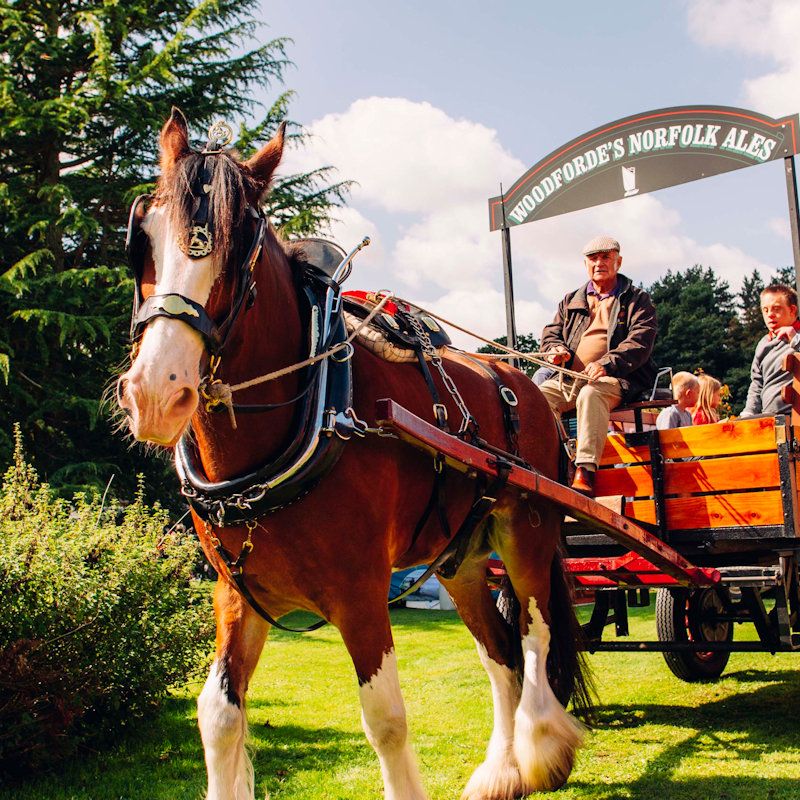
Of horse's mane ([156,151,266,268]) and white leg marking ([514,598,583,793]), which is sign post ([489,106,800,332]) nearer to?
white leg marking ([514,598,583,793])

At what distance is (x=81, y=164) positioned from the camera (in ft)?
40.3

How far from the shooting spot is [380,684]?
2.51 metres

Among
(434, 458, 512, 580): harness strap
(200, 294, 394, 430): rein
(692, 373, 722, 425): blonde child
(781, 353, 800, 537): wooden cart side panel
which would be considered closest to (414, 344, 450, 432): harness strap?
(434, 458, 512, 580): harness strap

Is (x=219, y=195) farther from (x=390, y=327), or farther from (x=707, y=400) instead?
(x=707, y=400)

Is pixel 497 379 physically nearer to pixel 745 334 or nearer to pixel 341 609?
pixel 341 609

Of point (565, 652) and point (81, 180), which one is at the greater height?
point (81, 180)

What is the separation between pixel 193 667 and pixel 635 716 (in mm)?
2809

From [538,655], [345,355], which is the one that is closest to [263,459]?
[345,355]

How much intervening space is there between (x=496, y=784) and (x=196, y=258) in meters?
2.65

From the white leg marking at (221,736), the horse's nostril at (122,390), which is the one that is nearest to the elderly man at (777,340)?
the white leg marking at (221,736)

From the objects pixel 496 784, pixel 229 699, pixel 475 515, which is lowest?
pixel 496 784

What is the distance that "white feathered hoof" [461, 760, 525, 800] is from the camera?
343 cm

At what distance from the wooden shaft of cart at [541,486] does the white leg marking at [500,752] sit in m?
0.88

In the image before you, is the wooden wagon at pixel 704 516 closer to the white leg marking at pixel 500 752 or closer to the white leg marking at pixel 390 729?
the white leg marking at pixel 500 752
